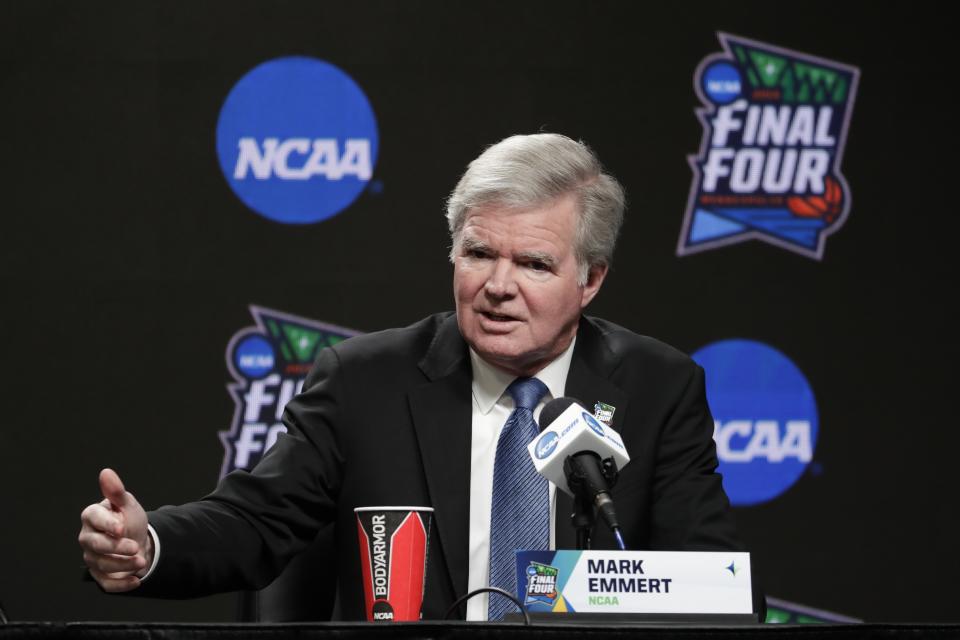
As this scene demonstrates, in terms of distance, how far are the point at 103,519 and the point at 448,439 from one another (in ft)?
2.36

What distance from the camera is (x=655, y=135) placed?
3.40 metres

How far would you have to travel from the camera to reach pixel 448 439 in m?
2.06

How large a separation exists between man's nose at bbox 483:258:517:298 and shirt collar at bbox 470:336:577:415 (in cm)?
17

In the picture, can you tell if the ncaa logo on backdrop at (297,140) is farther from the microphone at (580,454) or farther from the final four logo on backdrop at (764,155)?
the microphone at (580,454)

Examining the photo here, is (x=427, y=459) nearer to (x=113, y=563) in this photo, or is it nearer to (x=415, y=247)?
(x=113, y=563)

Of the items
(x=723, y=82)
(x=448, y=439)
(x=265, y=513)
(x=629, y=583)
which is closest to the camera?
(x=629, y=583)

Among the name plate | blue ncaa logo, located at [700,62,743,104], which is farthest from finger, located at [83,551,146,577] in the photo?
blue ncaa logo, located at [700,62,743,104]

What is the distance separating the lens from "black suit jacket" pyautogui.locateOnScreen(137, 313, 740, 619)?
6.45 feet

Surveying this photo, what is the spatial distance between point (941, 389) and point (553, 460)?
7.32ft

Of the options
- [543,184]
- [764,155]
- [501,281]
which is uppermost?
[764,155]

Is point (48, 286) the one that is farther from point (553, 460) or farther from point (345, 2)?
Answer: point (553, 460)

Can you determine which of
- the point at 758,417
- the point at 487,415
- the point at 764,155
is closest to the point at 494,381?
the point at 487,415

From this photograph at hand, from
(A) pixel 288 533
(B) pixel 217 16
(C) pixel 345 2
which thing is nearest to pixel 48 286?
(B) pixel 217 16

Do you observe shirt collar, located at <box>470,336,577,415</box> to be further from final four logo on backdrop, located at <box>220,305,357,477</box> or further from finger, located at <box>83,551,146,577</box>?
final four logo on backdrop, located at <box>220,305,357,477</box>
